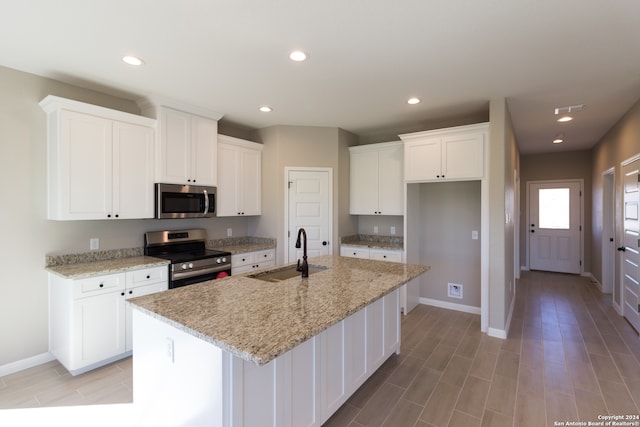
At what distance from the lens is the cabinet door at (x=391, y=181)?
14.5ft

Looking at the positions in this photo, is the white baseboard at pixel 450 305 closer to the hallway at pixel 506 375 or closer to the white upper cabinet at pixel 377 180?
the hallway at pixel 506 375

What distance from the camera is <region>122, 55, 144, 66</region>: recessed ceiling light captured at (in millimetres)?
2492

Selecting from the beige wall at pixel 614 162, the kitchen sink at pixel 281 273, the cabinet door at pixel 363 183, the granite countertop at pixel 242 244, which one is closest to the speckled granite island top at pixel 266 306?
the kitchen sink at pixel 281 273

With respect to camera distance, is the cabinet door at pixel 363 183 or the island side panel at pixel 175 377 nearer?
the island side panel at pixel 175 377

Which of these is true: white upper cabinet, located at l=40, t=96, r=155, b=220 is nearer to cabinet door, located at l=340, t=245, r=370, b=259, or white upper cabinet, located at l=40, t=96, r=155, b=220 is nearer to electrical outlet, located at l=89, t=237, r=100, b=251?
electrical outlet, located at l=89, t=237, r=100, b=251

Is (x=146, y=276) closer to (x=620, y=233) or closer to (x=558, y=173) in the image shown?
(x=620, y=233)

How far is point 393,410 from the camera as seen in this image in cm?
226

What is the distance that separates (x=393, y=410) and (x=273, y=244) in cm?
275

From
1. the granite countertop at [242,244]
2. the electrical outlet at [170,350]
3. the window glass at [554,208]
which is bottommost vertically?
the electrical outlet at [170,350]

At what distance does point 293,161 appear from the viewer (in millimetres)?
4512

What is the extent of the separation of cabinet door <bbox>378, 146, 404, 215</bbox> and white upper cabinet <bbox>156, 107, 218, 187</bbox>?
7.65 feet

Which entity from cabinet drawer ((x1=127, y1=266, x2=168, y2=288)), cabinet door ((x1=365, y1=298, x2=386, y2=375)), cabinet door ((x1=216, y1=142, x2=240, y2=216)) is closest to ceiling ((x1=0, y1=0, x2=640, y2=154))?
cabinet door ((x1=216, y1=142, x2=240, y2=216))

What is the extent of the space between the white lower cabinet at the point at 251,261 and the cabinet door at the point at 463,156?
2.60 metres

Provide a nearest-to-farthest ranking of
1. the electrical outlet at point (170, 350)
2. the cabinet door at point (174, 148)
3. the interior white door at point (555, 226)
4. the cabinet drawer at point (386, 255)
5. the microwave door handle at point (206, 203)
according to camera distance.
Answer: the electrical outlet at point (170, 350), the cabinet door at point (174, 148), the microwave door handle at point (206, 203), the cabinet drawer at point (386, 255), the interior white door at point (555, 226)
